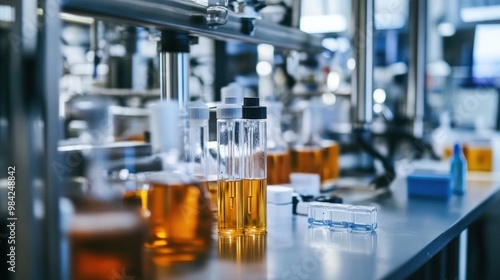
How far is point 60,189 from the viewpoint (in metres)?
0.60

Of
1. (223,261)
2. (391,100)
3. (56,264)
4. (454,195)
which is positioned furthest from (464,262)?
(391,100)

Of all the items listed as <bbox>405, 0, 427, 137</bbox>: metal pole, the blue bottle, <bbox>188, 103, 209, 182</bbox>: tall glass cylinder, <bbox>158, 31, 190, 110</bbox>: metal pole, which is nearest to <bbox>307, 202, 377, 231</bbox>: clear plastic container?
<bbox>188, 103, 209, 182</bbox>: tall glass cylinder

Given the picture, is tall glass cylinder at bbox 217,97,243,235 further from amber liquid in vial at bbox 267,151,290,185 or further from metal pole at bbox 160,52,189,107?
amber liquid in vial at bbox 267,151,290,185

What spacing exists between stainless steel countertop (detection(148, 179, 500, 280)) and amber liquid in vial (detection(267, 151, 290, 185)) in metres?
0.28

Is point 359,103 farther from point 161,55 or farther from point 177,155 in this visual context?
point 177,155

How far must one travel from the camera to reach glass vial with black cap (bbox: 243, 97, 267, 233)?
991 mm

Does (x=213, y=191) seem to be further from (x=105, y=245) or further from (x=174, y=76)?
(x=105, y=245)

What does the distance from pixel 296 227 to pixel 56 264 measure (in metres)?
0.58

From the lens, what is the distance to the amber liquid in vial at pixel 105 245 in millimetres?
688

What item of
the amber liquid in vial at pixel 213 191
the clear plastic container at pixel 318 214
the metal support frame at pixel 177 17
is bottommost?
the clear plastic container at pixel 318 214

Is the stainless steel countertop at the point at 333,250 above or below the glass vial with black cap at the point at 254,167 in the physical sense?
below

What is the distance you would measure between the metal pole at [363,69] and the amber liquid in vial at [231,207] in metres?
0.90

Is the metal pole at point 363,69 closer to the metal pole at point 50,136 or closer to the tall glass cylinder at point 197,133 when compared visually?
the tall glass cylinder at point 197,133

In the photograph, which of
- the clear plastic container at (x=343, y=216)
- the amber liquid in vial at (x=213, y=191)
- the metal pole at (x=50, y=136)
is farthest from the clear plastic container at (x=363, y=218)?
the metal pole at (x=50, y=136)
